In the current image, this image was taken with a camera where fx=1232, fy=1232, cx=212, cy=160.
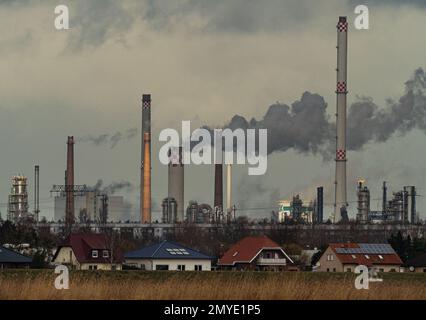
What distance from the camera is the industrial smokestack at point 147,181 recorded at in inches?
5098

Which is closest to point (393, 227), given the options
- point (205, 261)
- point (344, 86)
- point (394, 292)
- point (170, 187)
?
point (344, 86)

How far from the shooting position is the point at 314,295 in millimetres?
24656

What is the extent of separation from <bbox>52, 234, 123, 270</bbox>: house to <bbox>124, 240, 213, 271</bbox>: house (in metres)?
0.96

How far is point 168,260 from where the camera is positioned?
2463 inches

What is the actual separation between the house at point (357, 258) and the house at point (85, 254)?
10913 millimetres

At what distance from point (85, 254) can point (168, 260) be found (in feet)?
15.7

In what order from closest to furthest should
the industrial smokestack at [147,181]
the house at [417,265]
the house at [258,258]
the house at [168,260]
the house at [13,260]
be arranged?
the house at [13,260], the house at [417,265], the house at [168,260], the house at [258,258], the industrial smokestack at [147,181]

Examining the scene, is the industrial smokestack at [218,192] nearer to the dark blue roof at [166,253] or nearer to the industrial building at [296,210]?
the industrial building at [296,210]

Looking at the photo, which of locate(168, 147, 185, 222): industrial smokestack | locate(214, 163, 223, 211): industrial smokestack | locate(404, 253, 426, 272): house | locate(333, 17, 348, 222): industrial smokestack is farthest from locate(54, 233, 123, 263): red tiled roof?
locate(214, 163, 223, 211): industrial smokestack

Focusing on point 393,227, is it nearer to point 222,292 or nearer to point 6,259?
point 6,259

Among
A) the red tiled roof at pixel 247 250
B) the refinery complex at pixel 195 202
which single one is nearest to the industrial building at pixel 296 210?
the refinery complex at pixel 195 202

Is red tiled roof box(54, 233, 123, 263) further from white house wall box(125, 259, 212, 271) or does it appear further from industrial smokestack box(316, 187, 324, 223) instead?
industrial smokestack box(316, 187, 324, 223)

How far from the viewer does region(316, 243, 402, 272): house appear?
62.8 meters

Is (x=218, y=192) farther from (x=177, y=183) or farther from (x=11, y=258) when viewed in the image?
(x=11, y=258)
